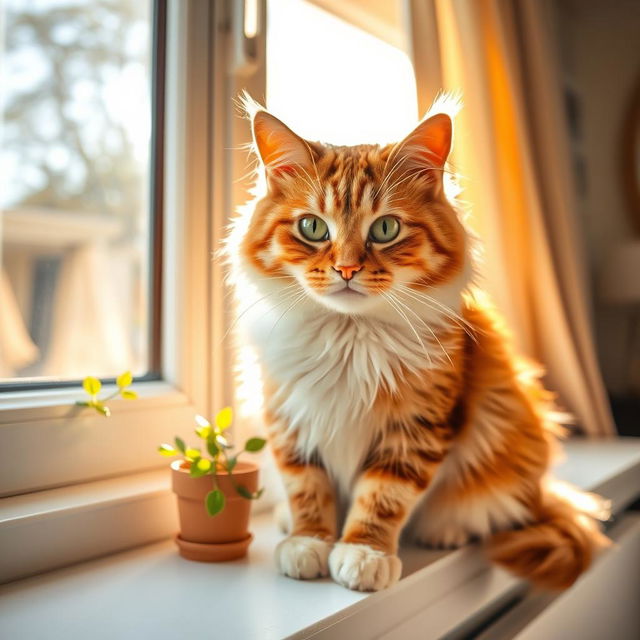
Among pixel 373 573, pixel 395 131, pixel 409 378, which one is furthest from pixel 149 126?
pixel 373 573

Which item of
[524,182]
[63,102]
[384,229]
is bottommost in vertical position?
[384,229]

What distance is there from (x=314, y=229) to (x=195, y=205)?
38cm

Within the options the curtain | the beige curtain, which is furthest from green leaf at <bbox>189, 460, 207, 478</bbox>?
the beige curtain

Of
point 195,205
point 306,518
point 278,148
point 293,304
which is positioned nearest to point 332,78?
point 195,205

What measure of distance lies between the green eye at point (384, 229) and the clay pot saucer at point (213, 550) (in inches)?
18.4

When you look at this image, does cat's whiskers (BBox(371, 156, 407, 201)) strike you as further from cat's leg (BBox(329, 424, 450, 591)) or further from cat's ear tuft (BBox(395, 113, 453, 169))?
cat's leg (BBox(329, 424, 450, 591))

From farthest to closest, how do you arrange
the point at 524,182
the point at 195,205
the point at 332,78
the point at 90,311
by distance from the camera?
the point at 90,311 → the point at 524,182 → the point at 332,78 → the point at 195,205

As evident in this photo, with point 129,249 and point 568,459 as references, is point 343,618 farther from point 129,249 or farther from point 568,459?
point 129,249

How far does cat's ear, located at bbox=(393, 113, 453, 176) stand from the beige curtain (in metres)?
0.72

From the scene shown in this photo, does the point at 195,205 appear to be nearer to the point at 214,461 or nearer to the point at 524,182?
the point at 214,461

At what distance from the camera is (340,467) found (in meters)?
0.88

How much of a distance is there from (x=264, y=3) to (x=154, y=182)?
15.3 inches

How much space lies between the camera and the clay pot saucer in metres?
0.85

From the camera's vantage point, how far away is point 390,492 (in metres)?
0.83
